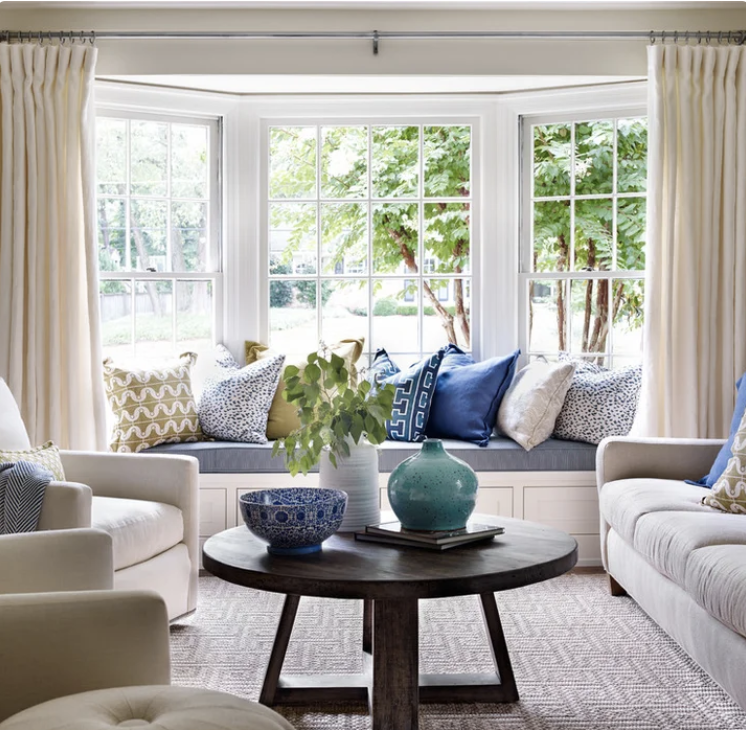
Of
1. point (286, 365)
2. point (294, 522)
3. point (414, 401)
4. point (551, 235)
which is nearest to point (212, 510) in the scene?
point (286, 365)

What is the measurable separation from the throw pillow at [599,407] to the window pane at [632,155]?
38.9 inches

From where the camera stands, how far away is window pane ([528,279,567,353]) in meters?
4.85

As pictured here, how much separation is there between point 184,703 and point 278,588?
57 centimetres

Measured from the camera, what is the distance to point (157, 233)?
482 cm

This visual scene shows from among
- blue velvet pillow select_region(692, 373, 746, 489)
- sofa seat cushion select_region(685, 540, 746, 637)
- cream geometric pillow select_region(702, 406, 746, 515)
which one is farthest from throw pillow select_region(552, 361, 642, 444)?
sofa seat cushion select_region(685, 540, 746, 637)

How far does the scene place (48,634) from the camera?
1.70 meters

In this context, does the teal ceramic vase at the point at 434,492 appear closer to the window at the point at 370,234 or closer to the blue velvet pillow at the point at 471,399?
the blue velvet pillow at the point at 471,399

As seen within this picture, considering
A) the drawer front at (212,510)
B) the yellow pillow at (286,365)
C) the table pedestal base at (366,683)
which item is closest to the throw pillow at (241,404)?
the yellow pillow at (286,365)

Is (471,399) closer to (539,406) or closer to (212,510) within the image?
(539,406)

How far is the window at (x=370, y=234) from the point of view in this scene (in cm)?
494

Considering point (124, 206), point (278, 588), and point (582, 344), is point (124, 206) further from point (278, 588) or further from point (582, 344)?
point (278, 588)

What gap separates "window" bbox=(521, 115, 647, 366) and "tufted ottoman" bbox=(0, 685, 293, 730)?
11.5ft

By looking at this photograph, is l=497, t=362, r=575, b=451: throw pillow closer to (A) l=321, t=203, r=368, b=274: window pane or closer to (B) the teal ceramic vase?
(A) l=321, t=203, r=368, b=274: window pane

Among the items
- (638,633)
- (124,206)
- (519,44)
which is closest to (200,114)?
(124,206)
